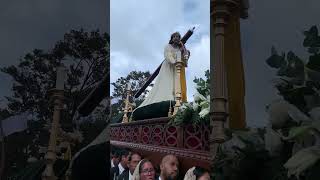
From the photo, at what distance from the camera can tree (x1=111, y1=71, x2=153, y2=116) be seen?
1.60 m

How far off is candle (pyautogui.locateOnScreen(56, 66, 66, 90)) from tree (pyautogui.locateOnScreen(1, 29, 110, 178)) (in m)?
0.02

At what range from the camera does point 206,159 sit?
139cm

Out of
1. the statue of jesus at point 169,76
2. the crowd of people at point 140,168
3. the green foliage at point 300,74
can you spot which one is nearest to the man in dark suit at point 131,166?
the crowd of people at point 140,168

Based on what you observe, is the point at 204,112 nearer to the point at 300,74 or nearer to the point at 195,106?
the point at 195,106

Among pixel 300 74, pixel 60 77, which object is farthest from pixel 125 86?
pixel 300 74

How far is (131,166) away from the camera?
1661mm

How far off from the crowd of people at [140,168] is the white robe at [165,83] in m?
0.18

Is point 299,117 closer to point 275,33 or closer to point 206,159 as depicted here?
point 275,33

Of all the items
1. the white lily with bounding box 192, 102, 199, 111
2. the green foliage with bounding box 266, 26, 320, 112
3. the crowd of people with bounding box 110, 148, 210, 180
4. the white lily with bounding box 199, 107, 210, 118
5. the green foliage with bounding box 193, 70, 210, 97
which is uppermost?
the green foliage with bounding box 193, 70, 210, 97

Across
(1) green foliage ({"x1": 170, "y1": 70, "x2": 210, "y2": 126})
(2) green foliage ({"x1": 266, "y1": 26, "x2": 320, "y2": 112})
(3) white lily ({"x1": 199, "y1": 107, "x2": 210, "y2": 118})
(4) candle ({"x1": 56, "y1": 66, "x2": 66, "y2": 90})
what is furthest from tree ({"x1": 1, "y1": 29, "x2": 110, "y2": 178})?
(2) green foliage ({"x1": 266, "y1": 26, "x2": 320, "y2": 112})

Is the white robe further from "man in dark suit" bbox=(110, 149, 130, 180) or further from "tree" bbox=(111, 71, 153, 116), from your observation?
"man in dark suit" bbox=(110, 149, 130, 180)

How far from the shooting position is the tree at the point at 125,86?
1596 mm

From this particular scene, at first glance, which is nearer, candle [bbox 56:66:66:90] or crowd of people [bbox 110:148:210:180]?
crowd of people [bbox 110:148:210:180]

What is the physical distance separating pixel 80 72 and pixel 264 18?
45.8 inches
